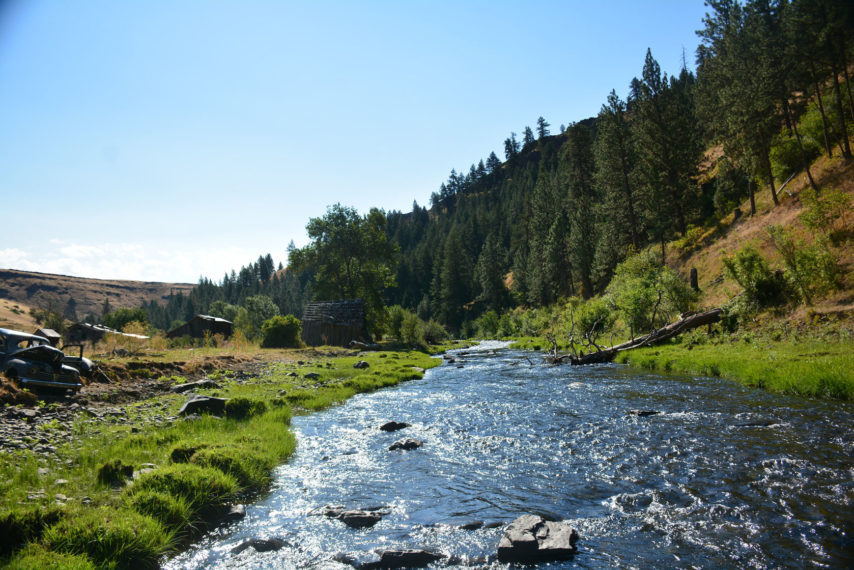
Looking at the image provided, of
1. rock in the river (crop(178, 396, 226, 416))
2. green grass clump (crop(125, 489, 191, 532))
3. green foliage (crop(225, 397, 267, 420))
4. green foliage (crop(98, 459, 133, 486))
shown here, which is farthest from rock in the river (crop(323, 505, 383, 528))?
rock in the river (crop(178, 396, 226, 416))

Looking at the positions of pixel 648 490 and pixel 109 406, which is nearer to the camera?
pixel 648 490

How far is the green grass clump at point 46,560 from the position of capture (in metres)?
5.28

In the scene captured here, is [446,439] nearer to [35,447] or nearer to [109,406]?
[35,447]

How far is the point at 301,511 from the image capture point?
8.08 m

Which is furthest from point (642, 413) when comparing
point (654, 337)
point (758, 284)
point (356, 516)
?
point (758, 284)

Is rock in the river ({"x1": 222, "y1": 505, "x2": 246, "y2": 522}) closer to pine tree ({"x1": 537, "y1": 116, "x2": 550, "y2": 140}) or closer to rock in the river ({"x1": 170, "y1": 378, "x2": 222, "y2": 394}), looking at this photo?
rock in the river ({"x1": 170, "y1": 378, "x2": 222, "y2": 394})

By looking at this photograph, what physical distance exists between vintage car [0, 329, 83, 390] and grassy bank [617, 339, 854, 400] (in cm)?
2535

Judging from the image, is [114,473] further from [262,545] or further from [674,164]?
[674,164]

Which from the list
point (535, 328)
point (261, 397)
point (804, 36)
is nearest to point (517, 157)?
point (535, 328)

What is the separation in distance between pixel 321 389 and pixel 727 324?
22.6m

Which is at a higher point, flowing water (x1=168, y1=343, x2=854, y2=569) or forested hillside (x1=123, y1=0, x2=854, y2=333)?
forested hillside (x1=123, y1=0, x2=854, y2=333)

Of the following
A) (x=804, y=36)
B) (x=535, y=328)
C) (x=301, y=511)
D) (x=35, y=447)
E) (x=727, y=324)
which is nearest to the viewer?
(x=301, y=511)

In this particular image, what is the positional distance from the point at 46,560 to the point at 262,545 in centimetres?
265

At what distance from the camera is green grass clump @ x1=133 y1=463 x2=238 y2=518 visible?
25.4 ft
